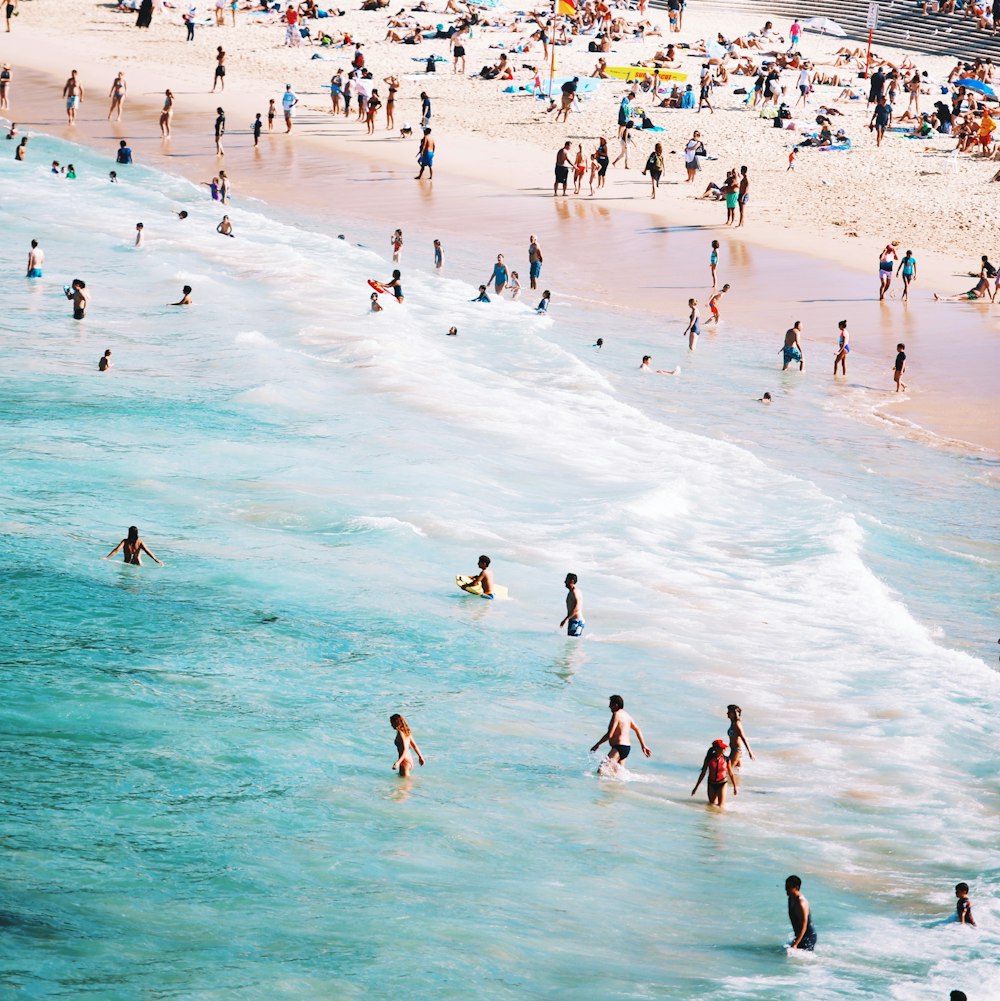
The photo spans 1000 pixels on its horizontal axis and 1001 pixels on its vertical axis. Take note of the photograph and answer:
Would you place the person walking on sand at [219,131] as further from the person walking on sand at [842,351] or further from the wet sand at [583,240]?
Answer: the person walking on sand at [842,351]

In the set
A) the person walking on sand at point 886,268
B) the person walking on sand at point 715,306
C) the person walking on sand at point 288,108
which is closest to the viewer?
the person walking on sand at point 715,306

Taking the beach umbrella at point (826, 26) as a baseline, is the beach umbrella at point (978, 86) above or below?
below

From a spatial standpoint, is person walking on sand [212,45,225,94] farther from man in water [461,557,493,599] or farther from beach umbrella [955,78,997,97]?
man in water [461,557,493,599]

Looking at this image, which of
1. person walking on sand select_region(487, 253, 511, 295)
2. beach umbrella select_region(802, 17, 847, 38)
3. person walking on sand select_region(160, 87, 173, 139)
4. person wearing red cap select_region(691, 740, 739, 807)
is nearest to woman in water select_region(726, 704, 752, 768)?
person wearing red cap select_region(691, 740, 739, 807)

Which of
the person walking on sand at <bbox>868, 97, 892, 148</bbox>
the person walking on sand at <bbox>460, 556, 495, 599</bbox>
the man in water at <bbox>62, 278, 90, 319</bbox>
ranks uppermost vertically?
the person walking on sand at <bbox>868, 97, 892, 148</bbox>

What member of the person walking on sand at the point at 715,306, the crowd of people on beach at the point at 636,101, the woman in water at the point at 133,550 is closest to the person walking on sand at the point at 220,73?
the crowd of people on beach at the point at 636,101

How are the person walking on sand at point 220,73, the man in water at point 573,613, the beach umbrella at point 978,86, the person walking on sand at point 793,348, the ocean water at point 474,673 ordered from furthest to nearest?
Result: the person walking on sand at point 220,73, the beach umbrella at point 978,86, the person walking on sand at point 793,348, the man in water at point 573,613, the ocean water at point 474,673

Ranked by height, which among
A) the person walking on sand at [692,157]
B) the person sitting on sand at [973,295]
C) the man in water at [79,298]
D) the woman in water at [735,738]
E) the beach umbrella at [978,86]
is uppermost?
the beach umbrella at [978,86]
